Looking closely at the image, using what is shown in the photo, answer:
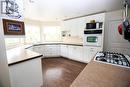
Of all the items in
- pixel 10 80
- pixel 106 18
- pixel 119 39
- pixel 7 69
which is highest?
pixel 106 18

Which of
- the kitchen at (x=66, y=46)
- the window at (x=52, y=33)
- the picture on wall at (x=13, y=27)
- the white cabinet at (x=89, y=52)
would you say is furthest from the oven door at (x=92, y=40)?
the picture on wall at (x=13, y=27)

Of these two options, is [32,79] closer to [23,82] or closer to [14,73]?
[23,82]

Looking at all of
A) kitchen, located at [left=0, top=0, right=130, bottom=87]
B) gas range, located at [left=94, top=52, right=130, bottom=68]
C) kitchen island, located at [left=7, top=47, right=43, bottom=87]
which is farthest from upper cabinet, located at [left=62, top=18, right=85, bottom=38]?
kitchen island, located at [left=7, top=47, right=43, bottom=87]

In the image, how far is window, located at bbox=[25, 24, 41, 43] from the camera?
4.43 metres

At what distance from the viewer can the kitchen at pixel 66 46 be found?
1157 mm

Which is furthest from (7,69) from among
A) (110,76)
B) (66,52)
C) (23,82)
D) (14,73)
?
(66,52)

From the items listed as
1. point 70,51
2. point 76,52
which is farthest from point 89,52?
point 70,51

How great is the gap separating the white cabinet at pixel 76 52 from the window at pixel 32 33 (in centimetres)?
207

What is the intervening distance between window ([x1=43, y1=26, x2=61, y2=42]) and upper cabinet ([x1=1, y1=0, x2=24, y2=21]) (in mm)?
3841

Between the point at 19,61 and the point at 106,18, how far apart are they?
315 cm

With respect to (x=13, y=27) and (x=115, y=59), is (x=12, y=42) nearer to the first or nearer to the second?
(x=13, y=27)

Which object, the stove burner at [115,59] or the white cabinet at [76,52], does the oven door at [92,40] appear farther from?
the stove burner at [115,59]

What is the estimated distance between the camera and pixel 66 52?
4465 millimetres

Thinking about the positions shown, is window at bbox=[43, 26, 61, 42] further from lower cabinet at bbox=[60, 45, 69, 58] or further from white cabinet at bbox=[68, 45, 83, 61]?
white cabinet at bbox=[68, 45, 83, 61]
